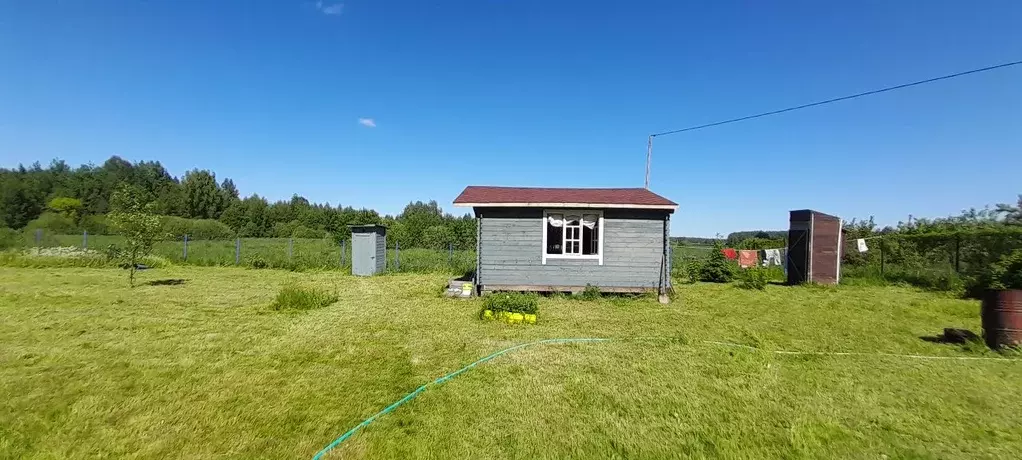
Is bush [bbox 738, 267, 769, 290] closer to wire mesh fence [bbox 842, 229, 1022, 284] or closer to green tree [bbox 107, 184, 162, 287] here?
wire mesh fence [bbox 842, 229, 1022, 284]

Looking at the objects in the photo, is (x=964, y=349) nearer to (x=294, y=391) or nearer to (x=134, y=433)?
(x=294, y=391)

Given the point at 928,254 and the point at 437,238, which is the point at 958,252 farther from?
the point at 437,238

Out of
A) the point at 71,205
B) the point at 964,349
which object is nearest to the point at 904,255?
the point at 964,349

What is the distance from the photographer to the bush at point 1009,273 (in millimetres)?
10008

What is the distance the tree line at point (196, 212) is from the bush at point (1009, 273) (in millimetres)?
23986

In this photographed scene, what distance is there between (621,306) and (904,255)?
1265cm

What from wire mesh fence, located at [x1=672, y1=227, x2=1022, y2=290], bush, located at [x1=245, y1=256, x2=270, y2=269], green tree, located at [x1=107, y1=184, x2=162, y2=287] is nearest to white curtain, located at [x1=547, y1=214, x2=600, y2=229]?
wire mesh fence, located at [x1=672, y1=227, x2=1022, y2=290]

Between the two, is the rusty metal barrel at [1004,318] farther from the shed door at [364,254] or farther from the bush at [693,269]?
the shed door at [364,254]

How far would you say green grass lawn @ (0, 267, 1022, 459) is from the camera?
350 cm

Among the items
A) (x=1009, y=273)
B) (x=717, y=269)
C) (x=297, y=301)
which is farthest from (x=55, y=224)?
(x=1009, y=273)

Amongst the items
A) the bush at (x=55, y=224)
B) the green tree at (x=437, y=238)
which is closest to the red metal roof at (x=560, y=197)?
the green tree at (x=437, y=238)

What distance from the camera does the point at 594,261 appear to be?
1155 centimetres

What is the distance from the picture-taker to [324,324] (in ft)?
26.2

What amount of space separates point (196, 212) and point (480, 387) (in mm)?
68018
